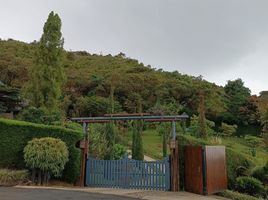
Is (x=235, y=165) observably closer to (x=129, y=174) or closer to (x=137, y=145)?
(x=129, y=174)

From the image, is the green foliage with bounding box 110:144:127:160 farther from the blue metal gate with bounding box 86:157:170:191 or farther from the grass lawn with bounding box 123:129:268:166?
the blue metal gate with bounding box 86:157:170:191

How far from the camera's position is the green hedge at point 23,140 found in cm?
1265

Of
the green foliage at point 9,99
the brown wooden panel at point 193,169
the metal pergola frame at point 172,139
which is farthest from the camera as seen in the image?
the green foliage at point 9,99

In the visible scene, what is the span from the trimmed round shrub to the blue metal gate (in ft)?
4.27

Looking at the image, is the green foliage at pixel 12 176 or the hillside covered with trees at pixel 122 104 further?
the hillside covered with trees at pixel 122 104

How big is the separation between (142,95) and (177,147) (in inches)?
939

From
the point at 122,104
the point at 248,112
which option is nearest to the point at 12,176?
the point at 122,104

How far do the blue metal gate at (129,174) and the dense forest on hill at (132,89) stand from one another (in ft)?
60.3

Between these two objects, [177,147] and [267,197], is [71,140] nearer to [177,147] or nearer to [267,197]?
[177,147]

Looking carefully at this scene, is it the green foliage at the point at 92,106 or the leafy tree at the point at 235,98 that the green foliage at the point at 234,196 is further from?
the leafy tree at the point at 235,98

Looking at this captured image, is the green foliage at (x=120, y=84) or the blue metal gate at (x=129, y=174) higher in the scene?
the green foliage at (x=120, y=84)

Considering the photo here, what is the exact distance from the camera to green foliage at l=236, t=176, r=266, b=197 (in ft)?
43.7

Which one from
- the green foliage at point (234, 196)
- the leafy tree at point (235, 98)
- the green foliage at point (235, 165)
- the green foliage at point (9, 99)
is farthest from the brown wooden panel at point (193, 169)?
the leafy tree at point (235, 98)

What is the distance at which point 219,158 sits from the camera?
42.4ft
